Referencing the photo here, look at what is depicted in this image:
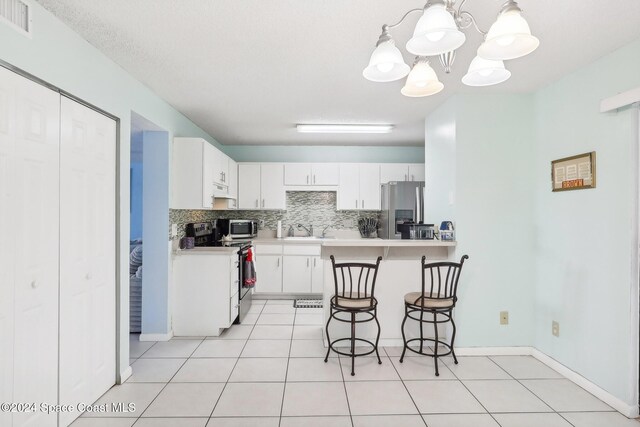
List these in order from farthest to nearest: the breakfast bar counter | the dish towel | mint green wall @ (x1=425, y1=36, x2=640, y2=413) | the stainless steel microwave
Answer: the stainless steel microwave → the dish towel → the breakfast bar counter → mint green wall @ (x1=425, y1=36, x2=640, y2=413)

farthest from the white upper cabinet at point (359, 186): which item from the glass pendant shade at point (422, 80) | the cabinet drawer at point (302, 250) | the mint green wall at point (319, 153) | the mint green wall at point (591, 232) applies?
the glass pendant shade at point (422, 80)

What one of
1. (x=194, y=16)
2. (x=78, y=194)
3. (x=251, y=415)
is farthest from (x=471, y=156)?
(x=78, y=194)

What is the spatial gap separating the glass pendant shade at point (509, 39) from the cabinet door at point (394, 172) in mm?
3858

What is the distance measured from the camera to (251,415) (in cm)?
222

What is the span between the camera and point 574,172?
2.68 meters

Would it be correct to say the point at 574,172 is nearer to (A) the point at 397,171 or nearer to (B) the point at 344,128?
(B) the point at 344,128

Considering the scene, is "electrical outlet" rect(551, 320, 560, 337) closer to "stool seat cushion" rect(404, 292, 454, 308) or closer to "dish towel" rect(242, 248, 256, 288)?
"stool seat cushion" rect(404, 292, 454, 308)

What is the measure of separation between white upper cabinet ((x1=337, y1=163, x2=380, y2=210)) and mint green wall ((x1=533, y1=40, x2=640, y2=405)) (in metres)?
2.55

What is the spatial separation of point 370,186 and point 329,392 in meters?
3.49

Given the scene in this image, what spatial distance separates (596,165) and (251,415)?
121 inches

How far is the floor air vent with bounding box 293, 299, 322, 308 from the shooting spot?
4805mm

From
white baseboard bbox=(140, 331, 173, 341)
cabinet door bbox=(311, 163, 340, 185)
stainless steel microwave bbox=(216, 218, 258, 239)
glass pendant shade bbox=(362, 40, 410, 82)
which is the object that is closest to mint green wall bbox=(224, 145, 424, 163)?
cabinet door bbox=(311, 163, 340, 185)

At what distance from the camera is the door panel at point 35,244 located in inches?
67.0

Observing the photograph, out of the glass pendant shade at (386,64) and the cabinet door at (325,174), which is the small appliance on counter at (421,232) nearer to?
the glass pendant shade at (386,64)
